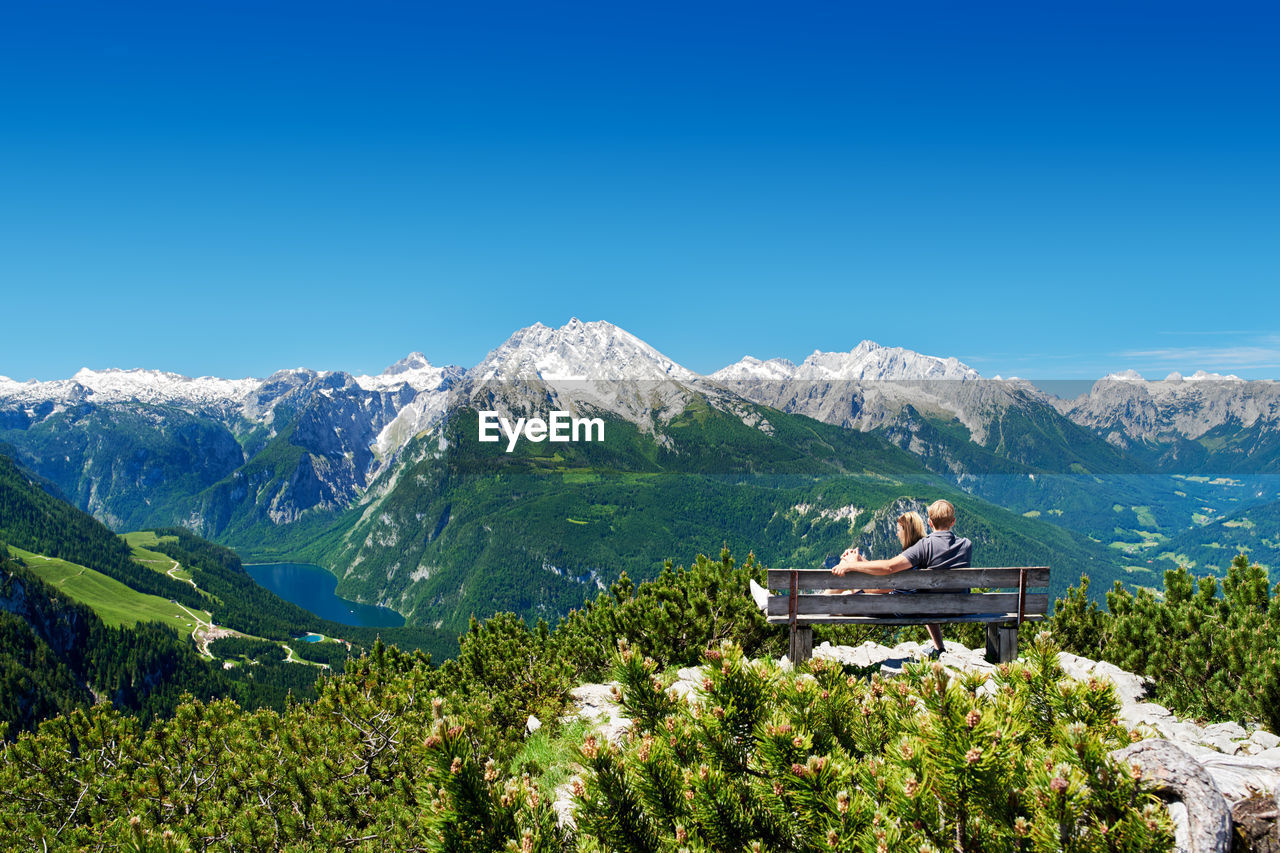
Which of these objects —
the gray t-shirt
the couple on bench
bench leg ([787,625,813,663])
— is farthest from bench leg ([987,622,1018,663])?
bench leg ([787,625,813,663])

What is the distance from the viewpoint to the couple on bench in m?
11.3

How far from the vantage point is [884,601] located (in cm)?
1105

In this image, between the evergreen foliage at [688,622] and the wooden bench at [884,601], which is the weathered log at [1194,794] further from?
the evergreen foliage at [688,622]

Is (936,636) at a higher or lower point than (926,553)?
lower

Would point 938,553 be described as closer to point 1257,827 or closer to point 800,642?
point 800,642

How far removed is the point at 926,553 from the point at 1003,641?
2.48m

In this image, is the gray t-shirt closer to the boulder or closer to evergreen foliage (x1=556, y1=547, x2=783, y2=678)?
evergreen foliage (x1=556, y1=547, x2=783, y2=678)

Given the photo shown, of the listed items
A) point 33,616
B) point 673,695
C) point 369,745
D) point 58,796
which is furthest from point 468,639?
point 33,616

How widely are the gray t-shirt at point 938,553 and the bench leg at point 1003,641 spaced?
157 cm

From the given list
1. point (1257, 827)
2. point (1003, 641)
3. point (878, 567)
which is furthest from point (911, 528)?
point (1257, 827)

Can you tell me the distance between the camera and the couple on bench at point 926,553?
11305 mm

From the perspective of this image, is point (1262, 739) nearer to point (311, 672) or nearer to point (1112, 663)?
point (1112, 663)

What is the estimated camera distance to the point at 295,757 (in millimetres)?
10148

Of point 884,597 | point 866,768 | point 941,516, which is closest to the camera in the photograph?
point 866,768
